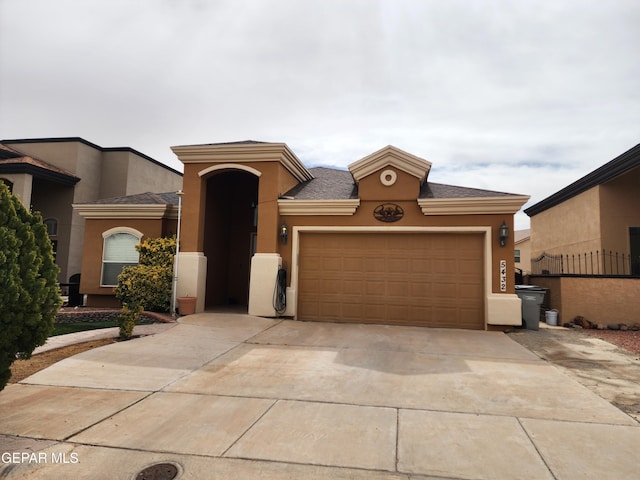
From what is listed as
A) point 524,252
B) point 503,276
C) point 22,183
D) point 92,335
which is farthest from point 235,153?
point 524,252

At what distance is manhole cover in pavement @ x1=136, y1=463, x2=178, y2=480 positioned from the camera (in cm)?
324

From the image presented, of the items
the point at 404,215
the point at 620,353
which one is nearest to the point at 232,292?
the point at 404,215

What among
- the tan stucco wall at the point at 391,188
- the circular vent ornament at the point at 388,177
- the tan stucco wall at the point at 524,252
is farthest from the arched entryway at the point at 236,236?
the tan stucco wall at the point at 524,252

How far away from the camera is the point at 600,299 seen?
1118 centimetres

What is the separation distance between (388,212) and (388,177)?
0.97m

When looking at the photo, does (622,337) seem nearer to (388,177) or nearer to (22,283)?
(388,177)

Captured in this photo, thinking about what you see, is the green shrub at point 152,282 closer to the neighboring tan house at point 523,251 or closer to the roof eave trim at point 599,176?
the roof eave trim at point 599,176

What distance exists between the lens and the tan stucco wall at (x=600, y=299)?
11.1 m

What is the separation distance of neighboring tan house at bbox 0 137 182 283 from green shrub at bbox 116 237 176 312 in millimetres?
9673

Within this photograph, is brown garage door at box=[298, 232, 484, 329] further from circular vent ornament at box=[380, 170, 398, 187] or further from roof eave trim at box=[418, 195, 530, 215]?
circular vent ornament at box=[380, 170, 398, 187]

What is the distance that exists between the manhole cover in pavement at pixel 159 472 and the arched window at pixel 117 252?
10802 millimetres

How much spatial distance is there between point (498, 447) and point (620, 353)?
594 cm

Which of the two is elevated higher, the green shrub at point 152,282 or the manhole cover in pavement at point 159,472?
the green shrub at point 152,282

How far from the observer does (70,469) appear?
132 inches
